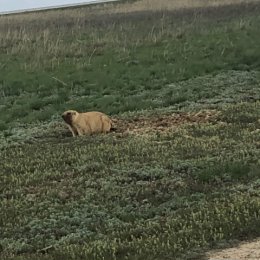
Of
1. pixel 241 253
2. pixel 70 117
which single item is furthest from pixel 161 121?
pixel 241 253

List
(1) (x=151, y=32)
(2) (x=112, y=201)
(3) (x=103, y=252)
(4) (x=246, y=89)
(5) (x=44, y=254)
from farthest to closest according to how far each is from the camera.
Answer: (1) (x=151, y=32) < (4) (x=246, y=89) < (2) (x=112, y=201) < (5) (x=44, y=254) < (3) (x=103, y=252)

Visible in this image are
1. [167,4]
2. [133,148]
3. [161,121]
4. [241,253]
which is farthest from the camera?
[167,4]

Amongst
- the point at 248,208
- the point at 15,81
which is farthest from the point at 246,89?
the point at 248,208

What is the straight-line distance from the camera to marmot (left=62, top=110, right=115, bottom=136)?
13555mm

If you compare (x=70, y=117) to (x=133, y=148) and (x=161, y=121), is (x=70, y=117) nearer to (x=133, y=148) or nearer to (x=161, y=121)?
(x=161, y=121)

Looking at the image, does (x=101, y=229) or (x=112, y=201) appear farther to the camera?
(x=112, y=201)

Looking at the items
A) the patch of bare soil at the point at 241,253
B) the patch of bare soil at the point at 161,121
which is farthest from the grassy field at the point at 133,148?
the patch of bare soil at the point at 241,253

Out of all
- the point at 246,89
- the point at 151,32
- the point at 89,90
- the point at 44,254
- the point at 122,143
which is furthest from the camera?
the point at 151,32

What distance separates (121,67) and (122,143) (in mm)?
10360

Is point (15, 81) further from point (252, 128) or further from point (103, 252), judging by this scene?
point (103, 252)

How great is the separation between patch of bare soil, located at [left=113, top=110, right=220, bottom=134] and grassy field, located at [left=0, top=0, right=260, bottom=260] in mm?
32

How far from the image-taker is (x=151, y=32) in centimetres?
2833

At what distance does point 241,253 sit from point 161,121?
7992 mm

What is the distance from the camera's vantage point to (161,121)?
14.0 m
